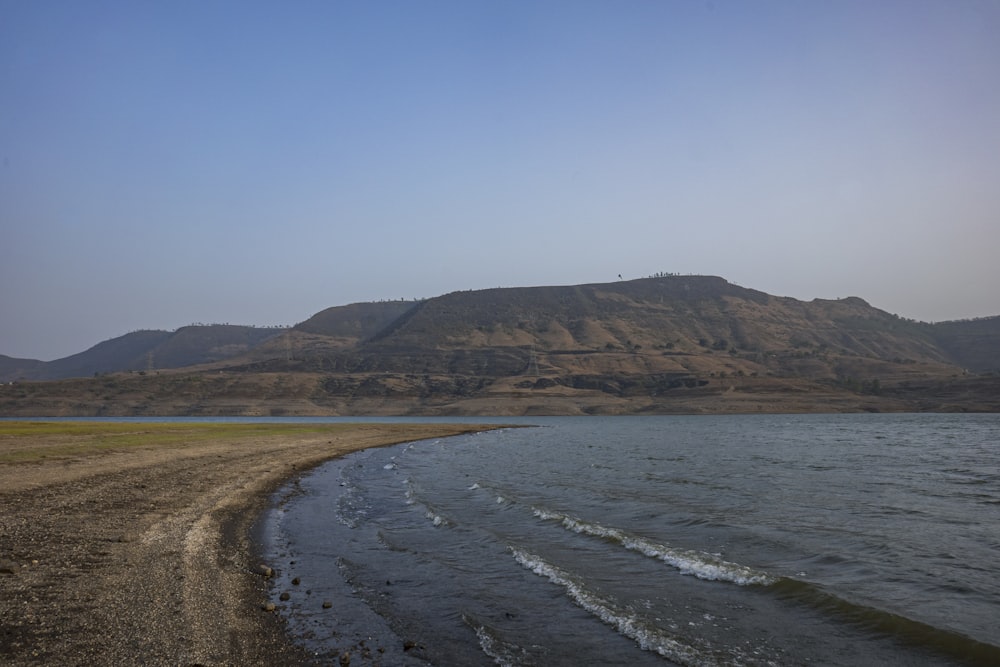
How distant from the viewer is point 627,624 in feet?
37.6

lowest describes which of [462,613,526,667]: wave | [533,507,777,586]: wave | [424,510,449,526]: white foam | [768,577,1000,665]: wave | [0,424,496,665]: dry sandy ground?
[424,510,449,526]: white foam

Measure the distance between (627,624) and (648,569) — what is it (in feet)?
13.9

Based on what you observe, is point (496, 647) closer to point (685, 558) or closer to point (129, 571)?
point (685, 558)

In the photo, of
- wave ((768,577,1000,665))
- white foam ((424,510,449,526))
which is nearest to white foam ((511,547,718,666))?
wave ((768,577,1000,665))

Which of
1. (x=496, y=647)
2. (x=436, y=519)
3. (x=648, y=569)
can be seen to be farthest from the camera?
(x=436, y=519)

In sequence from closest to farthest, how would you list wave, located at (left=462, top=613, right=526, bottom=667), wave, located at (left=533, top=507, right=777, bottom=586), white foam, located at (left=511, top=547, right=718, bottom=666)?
wave, located at (left=462, top=613, right=526, bottom=667), white foam, located at (left=511, top=547, right=718, bottom=666), wave, located at (left=533, top=507, right=777, bottom=586)

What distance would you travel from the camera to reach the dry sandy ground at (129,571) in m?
9.19

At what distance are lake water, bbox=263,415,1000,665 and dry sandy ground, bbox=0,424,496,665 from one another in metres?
1.12

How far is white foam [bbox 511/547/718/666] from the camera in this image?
32.9 feet

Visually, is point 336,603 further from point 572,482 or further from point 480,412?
point 480,412

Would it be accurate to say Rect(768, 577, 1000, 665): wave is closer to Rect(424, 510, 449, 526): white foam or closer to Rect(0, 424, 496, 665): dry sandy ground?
Rect(0, 424, 496, 665): dry sandy ground

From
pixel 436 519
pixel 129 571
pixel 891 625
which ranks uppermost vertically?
pixel 129 571

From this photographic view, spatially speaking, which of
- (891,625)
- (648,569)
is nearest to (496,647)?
(648,569)

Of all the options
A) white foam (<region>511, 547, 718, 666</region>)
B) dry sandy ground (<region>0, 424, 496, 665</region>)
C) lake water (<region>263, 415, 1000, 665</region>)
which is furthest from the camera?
lake water (<region>263, 415, 1000, 665</region>)
